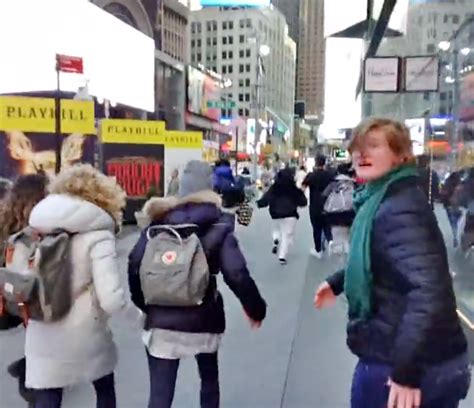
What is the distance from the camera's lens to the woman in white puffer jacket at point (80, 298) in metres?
3.23

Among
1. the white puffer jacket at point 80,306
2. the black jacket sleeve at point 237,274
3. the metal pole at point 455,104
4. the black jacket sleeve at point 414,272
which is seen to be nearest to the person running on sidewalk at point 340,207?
the metal pole at point 455,104

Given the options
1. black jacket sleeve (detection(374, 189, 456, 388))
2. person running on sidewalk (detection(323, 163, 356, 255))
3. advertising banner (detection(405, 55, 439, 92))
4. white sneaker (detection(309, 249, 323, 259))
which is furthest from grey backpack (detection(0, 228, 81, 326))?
white sneaker (detection(309, 249, 323, 259))

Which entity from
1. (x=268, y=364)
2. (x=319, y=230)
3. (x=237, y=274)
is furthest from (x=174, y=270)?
(x=319, y=230)

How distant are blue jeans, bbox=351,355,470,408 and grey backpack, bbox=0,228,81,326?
4.60 ft

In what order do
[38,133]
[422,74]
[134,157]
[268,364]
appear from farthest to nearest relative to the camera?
[134,157] → [38,133] → [422,74] → [268,364]

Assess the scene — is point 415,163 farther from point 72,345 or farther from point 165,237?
point 72,345

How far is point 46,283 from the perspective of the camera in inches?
126

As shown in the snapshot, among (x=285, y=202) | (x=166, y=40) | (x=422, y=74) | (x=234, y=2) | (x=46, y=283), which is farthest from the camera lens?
(x=234, y=2)

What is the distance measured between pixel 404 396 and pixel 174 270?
4.32 feet

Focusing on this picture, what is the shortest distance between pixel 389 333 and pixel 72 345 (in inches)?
62.2

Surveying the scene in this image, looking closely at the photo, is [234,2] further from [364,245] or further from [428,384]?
[428,384]

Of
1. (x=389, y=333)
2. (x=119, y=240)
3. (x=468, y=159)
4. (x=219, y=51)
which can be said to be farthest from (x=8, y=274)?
(x=219, y=51)

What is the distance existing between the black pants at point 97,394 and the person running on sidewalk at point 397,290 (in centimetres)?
150

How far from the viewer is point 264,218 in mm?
19531
